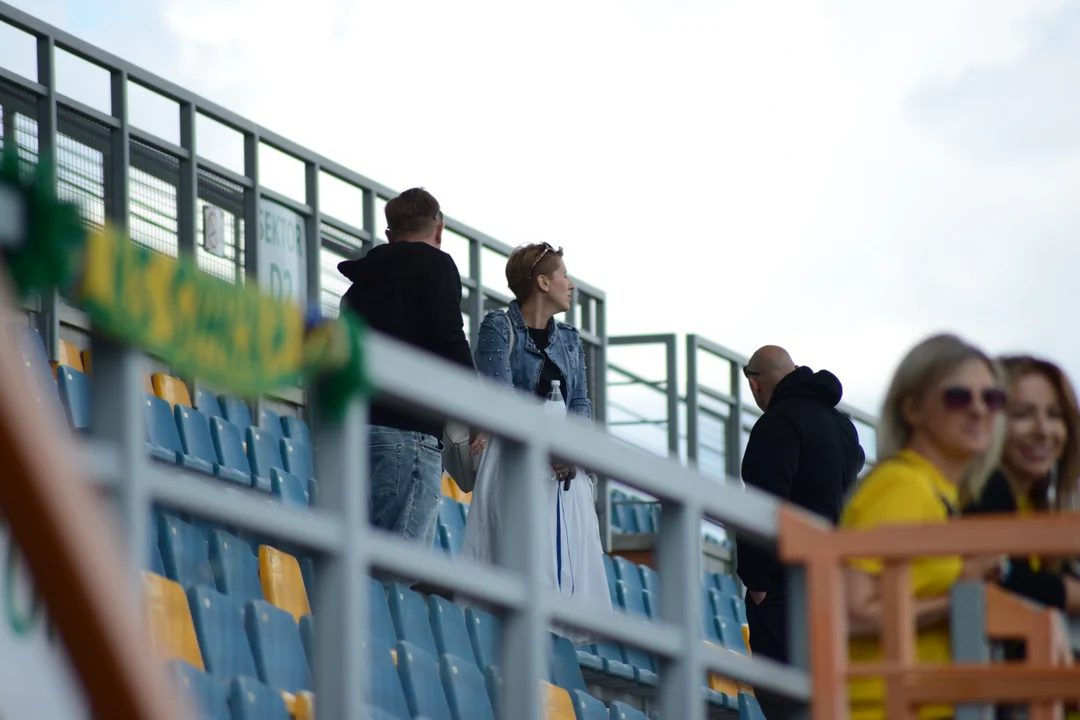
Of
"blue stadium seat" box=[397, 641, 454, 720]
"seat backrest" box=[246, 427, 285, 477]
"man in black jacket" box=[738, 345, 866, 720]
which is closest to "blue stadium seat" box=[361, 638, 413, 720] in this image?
"blue stadium seat" box=[397, 641, 454, 720]

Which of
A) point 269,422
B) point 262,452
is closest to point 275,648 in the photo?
point 262,452

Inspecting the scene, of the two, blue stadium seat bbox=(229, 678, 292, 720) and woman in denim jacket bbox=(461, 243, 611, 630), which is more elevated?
woman in denim jacket bbox=(461, 243, 611, 630)

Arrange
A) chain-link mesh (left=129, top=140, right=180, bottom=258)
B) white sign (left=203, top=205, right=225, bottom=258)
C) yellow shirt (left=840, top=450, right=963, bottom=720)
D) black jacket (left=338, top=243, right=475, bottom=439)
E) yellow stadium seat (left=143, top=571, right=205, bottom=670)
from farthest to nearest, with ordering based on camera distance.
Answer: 1. white sign (left=203, top=205, right=225, bottom=258)
2. chain-link mesh (left=129, top=140, right=180, bottom=258)
3. black jacket (left=338, top=243, right=475, bottom=439)
4. yellow shirt (left=840, top=450, right=963, bottom=720)
5. yellow stadium seat (left=143, top=571, right=205, bottom=670)

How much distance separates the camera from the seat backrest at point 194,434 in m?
7.11

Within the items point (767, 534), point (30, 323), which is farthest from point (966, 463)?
point (30, 323)

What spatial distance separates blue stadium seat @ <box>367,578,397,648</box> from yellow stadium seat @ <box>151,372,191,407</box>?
264 cm

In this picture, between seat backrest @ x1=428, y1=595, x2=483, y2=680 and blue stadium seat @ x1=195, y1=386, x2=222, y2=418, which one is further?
blue stadium seat @ x1=195, y1=386, x2=222, y2=418

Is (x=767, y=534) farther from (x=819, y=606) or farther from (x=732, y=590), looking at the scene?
(x=732, y=590)

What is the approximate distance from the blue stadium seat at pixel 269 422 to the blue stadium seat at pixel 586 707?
2.80 m

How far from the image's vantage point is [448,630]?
17.5 ft

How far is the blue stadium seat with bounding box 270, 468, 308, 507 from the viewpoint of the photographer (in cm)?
712

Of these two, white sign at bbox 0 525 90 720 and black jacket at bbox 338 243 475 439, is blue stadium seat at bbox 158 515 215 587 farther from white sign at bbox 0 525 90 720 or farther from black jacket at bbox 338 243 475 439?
black jacket at bbox 338 243 475 439

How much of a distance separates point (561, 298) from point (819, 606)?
10.0 feet

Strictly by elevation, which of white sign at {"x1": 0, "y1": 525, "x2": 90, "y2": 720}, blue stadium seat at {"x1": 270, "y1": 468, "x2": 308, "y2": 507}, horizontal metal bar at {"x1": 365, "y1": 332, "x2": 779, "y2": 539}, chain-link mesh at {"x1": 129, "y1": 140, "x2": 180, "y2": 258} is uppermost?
chain-link mesh at {"x1": 129, "y1": 140, "x2": 180, "y2": 258}
